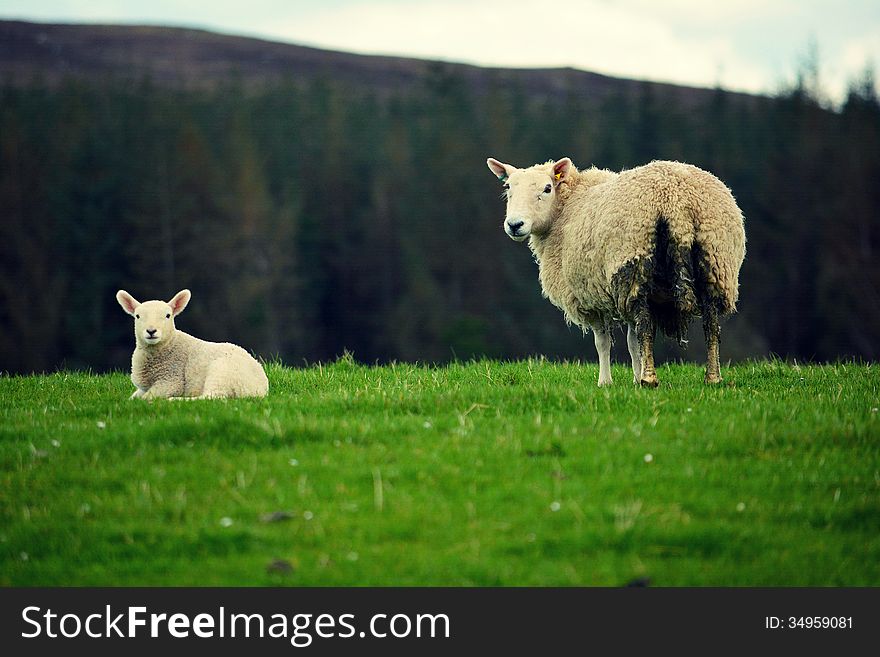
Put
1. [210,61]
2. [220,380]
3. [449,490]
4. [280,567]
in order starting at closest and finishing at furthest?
1. [280,567]
2. [449,490]
3. [220,380]
4. [210,61]

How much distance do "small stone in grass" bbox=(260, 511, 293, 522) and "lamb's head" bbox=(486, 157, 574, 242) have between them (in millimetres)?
7117

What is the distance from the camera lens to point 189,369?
13328mm

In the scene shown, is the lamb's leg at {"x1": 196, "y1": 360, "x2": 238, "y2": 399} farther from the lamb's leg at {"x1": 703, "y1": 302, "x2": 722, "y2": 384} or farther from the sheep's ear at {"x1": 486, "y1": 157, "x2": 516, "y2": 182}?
the lamb's leg at {"x1": 703, "y1": 302, "x2": 722, "y2": 384}

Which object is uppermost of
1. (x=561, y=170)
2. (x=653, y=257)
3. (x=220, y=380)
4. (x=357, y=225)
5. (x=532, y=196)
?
(x=357, y=225)

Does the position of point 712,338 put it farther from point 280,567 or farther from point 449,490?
point 280,567

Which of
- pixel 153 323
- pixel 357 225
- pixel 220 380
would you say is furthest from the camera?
pixel 357 225

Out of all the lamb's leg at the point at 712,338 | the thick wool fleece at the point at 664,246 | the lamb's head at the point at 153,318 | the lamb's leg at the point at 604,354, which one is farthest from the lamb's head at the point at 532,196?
the lamb's head at the point at 153,318

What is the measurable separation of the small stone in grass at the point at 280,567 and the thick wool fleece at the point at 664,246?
6912mm

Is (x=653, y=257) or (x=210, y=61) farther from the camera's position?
(x=210, y=61)

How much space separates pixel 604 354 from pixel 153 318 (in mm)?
5458

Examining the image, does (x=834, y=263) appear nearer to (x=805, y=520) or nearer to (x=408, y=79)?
(x=805, y=520)

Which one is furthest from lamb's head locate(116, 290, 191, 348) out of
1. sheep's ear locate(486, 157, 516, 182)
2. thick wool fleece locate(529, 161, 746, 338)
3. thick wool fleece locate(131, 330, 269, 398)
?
thick wool fleece locate(529, 161, 746, 338)

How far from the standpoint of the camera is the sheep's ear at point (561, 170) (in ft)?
Result: 50.3

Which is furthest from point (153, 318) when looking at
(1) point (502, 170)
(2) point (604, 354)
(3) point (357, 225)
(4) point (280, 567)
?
(3) point (357, 225)
